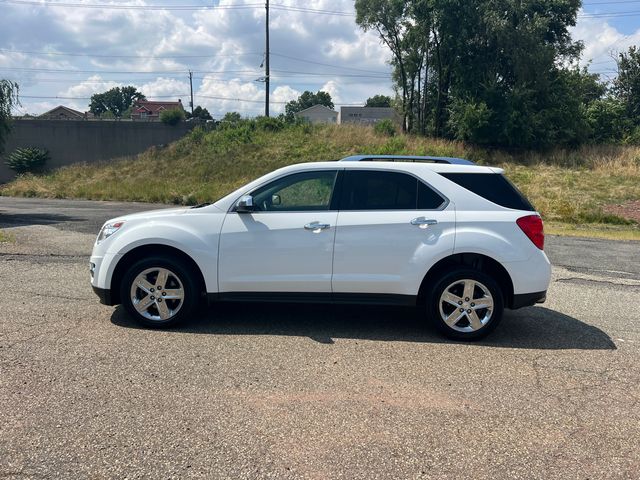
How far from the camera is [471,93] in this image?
32.6 metres

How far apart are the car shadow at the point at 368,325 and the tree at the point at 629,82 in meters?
46.6

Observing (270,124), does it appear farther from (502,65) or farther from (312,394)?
(312,394)

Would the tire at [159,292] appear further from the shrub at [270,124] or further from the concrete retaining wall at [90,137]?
the concrete retaining wall at [90,137]

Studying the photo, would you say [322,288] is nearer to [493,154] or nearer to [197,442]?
[197,442]

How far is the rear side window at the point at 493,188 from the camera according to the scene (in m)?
5.27

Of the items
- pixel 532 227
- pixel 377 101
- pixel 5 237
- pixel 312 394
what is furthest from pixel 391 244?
pixel 377 101

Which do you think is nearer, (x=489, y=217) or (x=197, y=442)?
(x=197, y=442)

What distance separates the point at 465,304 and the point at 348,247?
1264 millimetres

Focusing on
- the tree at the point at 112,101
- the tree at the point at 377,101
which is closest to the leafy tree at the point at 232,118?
the tree at the point at 377,101

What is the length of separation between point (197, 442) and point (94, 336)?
234 cm

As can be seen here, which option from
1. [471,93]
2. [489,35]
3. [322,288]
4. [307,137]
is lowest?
[322,288]

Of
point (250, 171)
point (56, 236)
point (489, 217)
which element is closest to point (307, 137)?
point (250, 171)

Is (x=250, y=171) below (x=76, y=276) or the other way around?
the other way around

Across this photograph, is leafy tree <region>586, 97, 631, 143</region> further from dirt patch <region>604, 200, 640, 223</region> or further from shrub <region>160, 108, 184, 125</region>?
shrub <region>160, 108, 184, 125</region>
